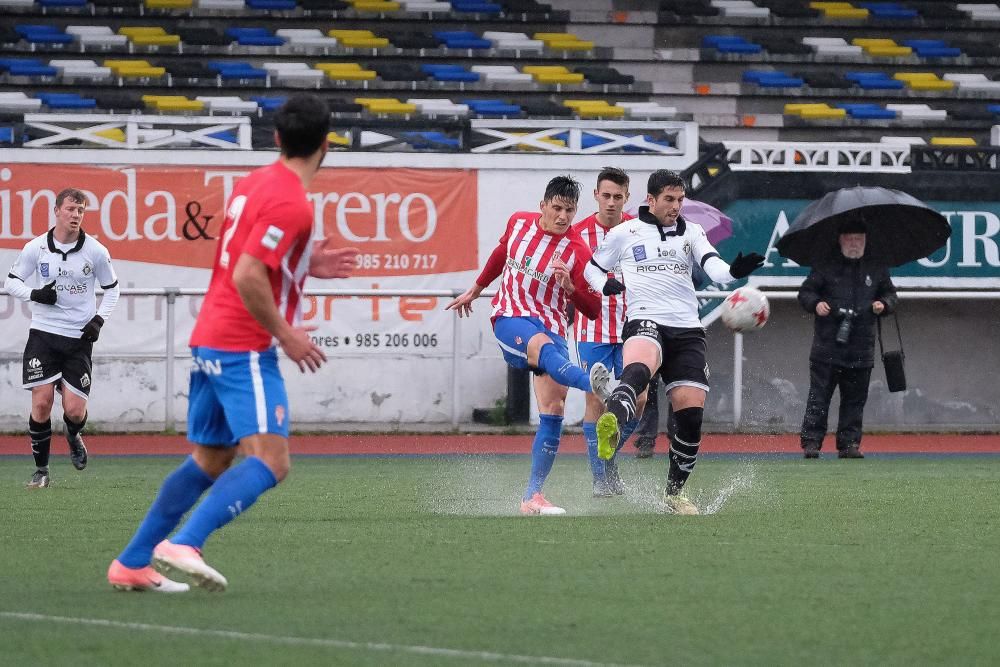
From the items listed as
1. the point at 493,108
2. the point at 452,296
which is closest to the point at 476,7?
the point at 493,108

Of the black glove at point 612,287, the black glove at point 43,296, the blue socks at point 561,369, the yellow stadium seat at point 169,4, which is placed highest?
the yellow stadium seat at point 169,4

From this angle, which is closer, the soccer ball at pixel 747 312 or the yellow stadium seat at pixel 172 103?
the soccer ball at pixel 747 312

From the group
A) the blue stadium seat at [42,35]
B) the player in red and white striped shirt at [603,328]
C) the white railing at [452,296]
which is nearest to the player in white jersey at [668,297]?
the player in red and white striped shirt at [603,328]

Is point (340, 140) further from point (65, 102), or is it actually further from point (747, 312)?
point (747, 312)

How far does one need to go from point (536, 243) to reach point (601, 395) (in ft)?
3.83

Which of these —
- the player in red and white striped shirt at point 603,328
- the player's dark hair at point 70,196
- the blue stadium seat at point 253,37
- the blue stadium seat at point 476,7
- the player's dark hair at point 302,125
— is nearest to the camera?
the player's dark hair at point 302,125

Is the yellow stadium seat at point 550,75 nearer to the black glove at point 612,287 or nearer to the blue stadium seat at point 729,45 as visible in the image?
the blue stadium seat at point 729,45

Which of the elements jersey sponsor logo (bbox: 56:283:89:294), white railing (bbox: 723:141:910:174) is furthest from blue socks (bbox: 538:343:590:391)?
white railing (bbox: 723:141:910:174)

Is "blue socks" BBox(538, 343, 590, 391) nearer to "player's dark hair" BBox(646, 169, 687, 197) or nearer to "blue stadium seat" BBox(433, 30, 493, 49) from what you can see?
"player's dark hair" BBox(646, 169, 687, 197)

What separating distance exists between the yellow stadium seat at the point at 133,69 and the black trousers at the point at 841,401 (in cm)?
1233

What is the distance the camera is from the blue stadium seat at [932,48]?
2833cm

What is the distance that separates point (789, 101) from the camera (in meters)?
26.8

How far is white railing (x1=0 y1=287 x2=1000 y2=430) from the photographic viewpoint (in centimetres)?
1820

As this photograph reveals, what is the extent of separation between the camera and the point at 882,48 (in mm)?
28359
